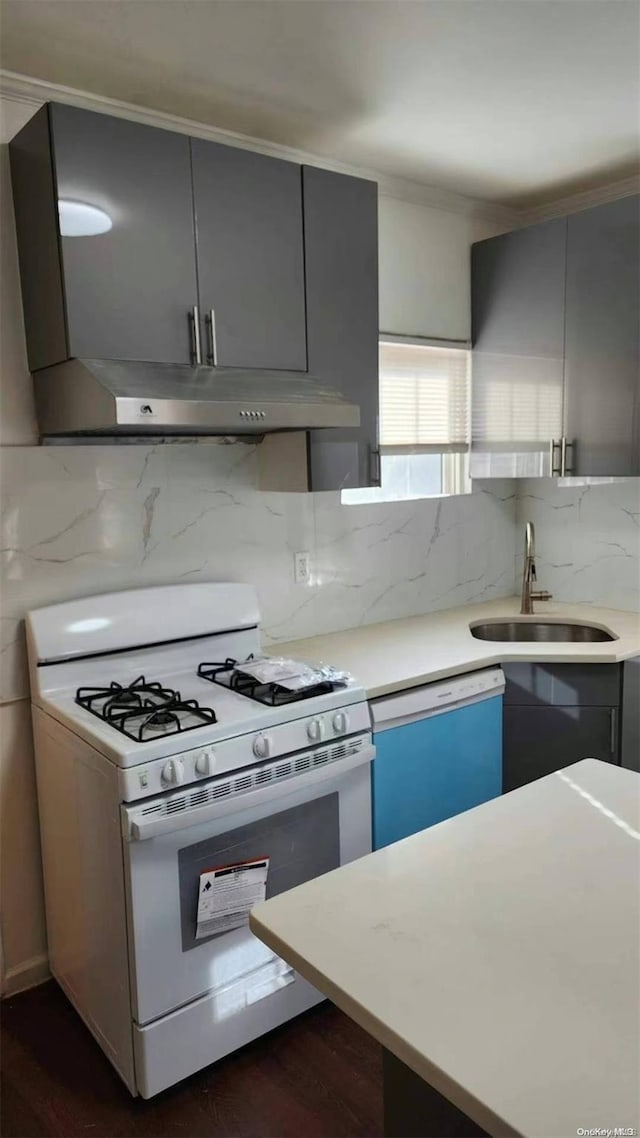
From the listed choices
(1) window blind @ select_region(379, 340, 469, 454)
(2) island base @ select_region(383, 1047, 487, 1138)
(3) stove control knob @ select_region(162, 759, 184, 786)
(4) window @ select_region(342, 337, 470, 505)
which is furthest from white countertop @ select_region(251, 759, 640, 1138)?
(1) window blind @ select_region(379, 340, 469, 454)

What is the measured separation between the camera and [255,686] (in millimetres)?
2301

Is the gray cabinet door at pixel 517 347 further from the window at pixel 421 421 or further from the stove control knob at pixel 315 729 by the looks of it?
the stove control knob at pixel 315 729

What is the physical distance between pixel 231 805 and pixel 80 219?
1.50 meters

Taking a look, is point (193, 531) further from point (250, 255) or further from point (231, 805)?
point (231, 805)

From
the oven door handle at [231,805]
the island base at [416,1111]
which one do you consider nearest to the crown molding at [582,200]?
the oven door handle at [231,805]

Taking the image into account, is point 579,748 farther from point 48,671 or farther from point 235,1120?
point 48,671

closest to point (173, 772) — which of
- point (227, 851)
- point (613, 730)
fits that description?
point (227, 851)

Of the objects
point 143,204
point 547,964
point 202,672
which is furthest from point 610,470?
point 547,964

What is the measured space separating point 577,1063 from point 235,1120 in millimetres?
1442

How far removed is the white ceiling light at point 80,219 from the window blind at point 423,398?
137 cm

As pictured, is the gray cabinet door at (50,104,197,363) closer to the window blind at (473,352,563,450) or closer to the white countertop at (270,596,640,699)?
the white countertop at (270,596,640,699)

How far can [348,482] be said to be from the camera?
2.63 metres

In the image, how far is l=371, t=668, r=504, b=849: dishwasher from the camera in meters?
2.41

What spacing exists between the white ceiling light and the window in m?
1.36
